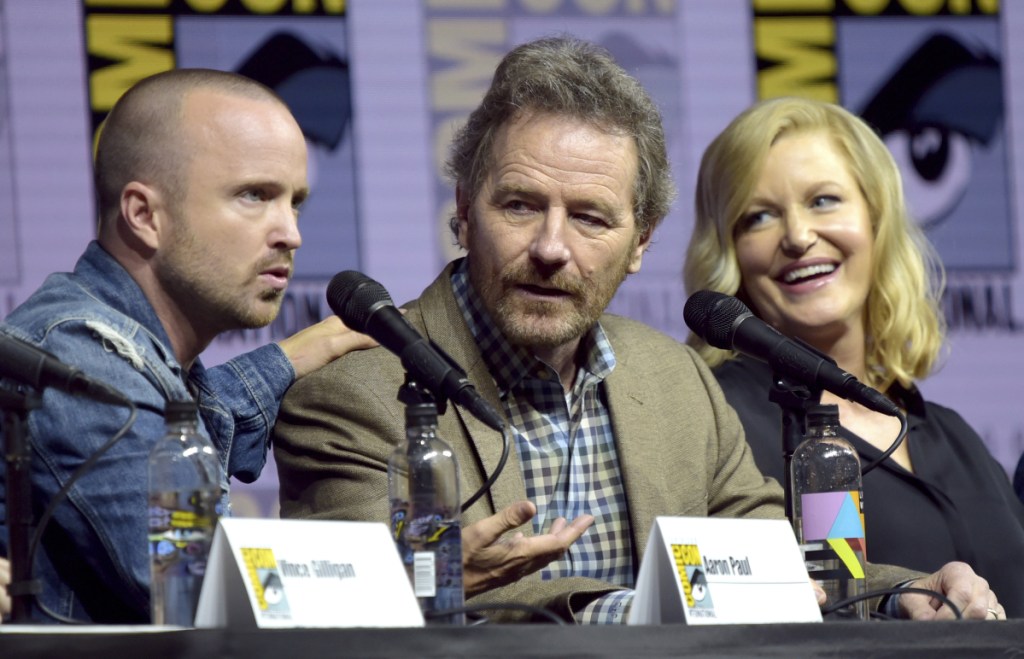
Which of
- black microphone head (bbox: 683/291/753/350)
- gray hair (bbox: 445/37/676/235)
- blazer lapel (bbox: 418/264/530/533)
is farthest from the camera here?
gray hair (bbox: 445/37/676/235)

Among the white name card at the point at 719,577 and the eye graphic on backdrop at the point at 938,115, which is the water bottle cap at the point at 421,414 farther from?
the eye graphic on backdrop at the point at 938,115

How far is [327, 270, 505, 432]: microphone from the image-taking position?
192cm

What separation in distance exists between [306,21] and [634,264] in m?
1.38

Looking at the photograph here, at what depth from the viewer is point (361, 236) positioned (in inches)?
148

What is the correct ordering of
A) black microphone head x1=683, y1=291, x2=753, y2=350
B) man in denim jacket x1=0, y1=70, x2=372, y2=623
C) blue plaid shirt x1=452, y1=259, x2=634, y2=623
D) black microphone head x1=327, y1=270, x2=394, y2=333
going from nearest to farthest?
black microphone head x1=327, y1=270, x2=394, y2=333
man in denim jacket x1=0, y1=70, x2=372, y2=623
black microphone head x1=683, y1=291, x2=753, y2=350
blue plaid shirt x1=452, y1=259, x2=634, y2=623

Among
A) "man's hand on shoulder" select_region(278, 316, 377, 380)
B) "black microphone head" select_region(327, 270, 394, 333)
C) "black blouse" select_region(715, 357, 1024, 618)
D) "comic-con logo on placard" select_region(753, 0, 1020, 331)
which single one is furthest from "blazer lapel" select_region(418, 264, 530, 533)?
"comic-con logo on placard" select_region(753, 0, 1020, 331)

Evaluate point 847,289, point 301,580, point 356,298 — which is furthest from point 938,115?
point 301,580

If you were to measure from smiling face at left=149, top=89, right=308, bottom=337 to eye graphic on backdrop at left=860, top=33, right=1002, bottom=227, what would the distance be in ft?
7.07

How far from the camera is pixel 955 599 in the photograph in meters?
2.25


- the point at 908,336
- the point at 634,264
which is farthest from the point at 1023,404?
the point at 634,264

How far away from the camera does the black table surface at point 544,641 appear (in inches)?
58.5

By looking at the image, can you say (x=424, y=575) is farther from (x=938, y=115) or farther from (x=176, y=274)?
(x=938, y=115)

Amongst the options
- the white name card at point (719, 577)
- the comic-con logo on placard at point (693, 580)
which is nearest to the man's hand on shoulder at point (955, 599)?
the white name card at point (719, 577)

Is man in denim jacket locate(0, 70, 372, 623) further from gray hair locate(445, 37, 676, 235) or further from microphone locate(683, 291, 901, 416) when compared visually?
microphone locate(683, 291, 901, 416)
